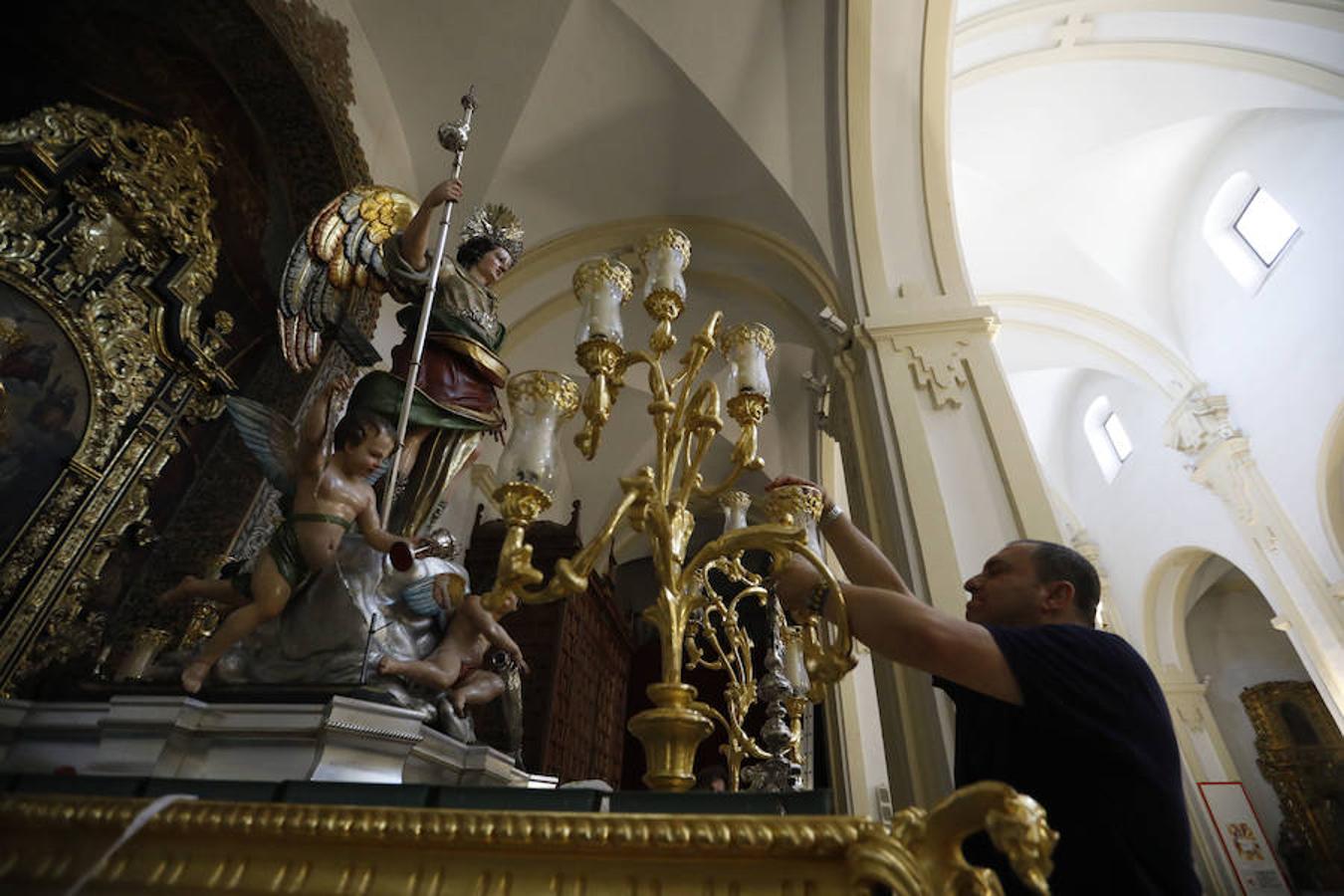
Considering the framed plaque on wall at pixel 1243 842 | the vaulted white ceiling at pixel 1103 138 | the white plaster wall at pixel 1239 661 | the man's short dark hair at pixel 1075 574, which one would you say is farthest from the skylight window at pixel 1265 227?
the man's short dark hair at pixel 1075 574

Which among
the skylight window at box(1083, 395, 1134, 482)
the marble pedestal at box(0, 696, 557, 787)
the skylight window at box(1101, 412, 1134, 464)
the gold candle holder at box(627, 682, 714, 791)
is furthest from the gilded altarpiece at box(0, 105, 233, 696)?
the skylight window at box(1083, 395, 1134, 482)

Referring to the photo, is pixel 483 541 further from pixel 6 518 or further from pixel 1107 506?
pixel 1107 506

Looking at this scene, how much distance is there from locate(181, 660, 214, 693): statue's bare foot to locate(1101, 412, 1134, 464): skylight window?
12.2 meters

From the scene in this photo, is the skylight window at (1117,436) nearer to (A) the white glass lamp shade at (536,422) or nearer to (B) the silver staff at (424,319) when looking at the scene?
(B) the silver staff at (424,319)

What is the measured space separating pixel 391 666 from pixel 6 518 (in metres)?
2.36

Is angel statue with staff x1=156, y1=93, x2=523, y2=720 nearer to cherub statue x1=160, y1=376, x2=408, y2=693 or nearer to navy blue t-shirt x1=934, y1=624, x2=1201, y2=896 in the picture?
cherub statue x1=160, y1=376, x2=408, y2=693

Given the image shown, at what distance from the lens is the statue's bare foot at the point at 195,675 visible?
152 centimetres

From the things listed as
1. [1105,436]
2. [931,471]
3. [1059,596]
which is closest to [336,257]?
[1059,596]

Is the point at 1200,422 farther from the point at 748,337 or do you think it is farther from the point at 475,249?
the point at 475,249

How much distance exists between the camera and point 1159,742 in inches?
44.3

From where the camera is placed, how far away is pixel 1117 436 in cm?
1096

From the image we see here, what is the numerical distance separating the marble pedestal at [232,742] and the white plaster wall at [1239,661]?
1256cm

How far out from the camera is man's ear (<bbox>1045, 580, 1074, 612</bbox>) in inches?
56.9

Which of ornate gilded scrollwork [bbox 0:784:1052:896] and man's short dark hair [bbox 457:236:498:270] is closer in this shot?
ornate gilded scrollwork [bbox 0:784:1052:896]
